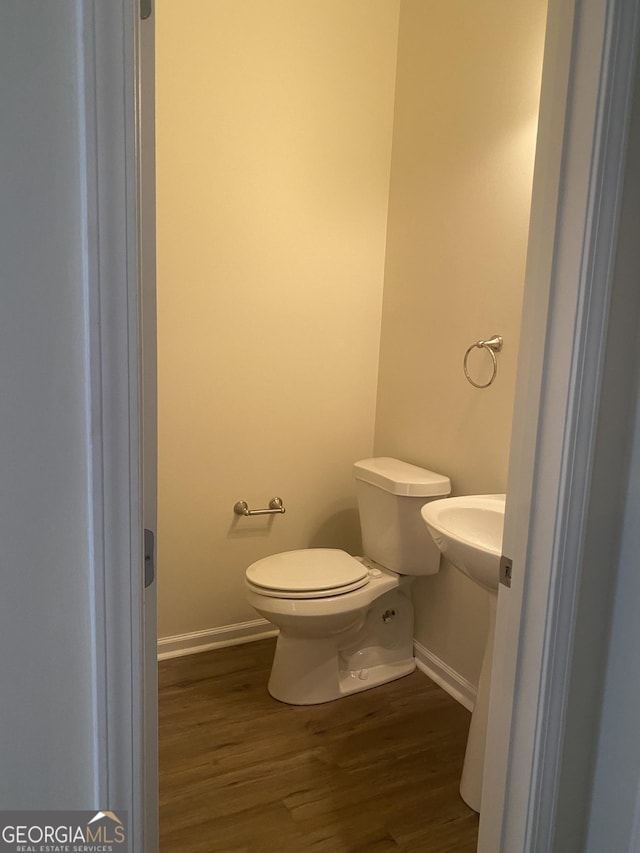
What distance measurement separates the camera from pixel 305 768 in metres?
1.88

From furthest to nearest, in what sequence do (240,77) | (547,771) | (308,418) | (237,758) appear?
(308,418), (240,77), (237,758), (547,771)

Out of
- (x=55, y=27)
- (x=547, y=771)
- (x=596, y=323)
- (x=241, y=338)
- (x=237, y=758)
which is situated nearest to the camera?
(x=55, y=27)

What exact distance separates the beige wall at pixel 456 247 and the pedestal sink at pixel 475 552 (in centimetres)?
27

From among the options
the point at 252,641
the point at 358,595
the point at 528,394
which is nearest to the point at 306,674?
the point at 358,595

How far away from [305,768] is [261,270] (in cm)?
176

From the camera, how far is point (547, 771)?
1.13 metres

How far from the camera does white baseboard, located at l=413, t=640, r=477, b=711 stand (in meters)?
2.22

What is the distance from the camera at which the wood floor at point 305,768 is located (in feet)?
5.33

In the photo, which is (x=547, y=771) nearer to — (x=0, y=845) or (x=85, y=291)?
(x=0, y=845)

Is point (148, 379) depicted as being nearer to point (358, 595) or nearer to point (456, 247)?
point (358, 595)

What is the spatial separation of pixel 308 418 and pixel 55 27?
6.59 feet

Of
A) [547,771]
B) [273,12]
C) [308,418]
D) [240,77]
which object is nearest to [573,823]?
[547,771]

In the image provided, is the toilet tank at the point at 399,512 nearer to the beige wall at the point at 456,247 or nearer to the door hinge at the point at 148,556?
the beige wall at the point at 456,247

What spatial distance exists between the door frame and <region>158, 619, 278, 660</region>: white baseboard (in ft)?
4.99
